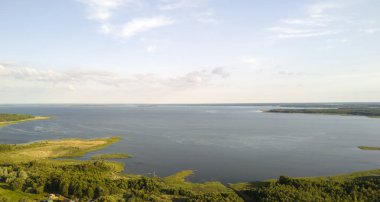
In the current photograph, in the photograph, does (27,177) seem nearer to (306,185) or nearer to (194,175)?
(194,175)

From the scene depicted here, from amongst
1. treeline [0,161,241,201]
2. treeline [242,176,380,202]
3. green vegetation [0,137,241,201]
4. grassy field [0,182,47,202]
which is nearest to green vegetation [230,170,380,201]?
treeline [242,176,380,202]

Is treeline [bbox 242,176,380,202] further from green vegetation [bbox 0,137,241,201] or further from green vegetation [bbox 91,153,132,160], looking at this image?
green vegetation [bbox 91,153,132,160]

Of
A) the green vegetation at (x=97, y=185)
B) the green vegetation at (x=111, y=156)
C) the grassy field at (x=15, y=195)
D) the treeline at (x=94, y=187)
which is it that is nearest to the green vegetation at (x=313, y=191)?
the green vegetation at (x=97, y=185)

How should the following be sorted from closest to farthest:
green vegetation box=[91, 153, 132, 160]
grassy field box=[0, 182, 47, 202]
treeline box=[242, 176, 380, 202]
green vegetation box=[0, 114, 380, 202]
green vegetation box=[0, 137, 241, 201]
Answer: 1. treeline box=[242, 176, 380, 202]
2. green vegetation box=[0, 114, 380, 202]
3. green vegetation box=[0, 137, 241, 201]
4. grassy field box=[0, 182, 47, 202]
5. green vegetation box=[91, 153, 132, 160]

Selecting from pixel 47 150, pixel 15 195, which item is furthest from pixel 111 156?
pixel 15 195

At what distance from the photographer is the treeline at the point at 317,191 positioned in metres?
38.6

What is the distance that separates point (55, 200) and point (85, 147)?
135ft

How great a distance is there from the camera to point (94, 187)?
43438 millimetres

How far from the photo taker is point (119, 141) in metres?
93.1

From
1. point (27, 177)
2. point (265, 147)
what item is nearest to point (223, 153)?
point (265, 147)

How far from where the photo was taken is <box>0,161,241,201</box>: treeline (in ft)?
133

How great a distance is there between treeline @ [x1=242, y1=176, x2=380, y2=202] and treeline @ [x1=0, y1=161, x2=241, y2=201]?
13.6 ft

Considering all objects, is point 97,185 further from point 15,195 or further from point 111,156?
point 111,156

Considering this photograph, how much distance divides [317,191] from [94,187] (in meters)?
31.2
